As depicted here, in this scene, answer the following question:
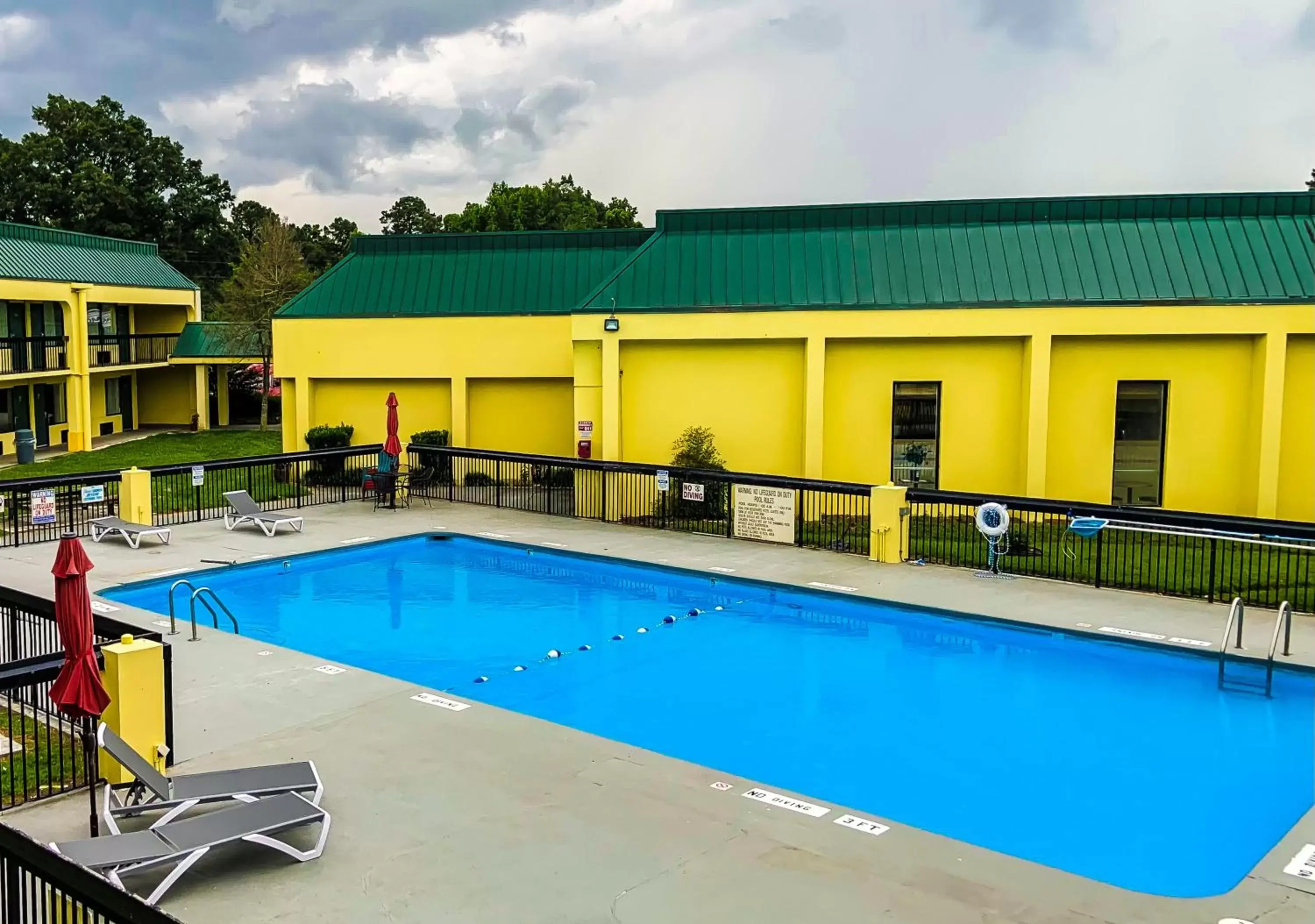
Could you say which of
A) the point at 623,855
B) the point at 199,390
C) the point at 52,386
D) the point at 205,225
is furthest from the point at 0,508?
the point at 205,225

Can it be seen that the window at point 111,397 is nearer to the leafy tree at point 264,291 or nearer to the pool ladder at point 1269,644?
the leafy tree at point 264,291

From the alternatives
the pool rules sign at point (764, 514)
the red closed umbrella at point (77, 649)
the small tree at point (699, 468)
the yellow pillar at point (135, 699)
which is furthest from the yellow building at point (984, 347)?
the red closed umbrella at point (77, 649)

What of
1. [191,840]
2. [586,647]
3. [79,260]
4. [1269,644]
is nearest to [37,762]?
[191,840]

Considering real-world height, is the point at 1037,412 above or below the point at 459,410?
above

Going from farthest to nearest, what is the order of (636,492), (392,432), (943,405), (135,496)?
(943,405) → (392,432) → (636,492) → (135,496)

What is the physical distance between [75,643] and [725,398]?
18.1 meters

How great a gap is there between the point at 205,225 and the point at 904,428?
56681 millimetres

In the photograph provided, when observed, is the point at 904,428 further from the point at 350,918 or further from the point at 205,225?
the point at 205,225

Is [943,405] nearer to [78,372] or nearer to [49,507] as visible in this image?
[49,507]

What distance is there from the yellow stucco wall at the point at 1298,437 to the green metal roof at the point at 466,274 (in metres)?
14.9

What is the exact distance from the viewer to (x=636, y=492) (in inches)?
908

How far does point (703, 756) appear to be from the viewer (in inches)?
422

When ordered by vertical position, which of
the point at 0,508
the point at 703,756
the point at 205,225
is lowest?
the point at 703,756

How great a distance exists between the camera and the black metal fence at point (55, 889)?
175 inches
